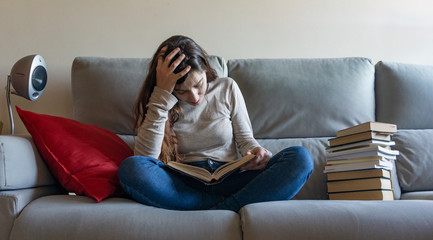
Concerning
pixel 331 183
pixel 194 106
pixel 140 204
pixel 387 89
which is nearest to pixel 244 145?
pixel 194 106

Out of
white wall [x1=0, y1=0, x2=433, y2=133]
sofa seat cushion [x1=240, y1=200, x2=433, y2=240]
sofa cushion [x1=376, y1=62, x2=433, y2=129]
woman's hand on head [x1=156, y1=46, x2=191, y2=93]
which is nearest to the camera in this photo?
sofa seat cushion [x1=240, y1=200, x2=433, y2=240]

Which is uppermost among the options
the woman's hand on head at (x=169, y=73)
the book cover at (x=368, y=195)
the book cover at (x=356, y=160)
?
the woman's hand on head at (x=169, y=73)

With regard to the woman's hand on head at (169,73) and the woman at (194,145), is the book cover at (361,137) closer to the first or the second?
the woman at (194,145)

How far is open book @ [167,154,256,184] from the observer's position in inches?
54.0

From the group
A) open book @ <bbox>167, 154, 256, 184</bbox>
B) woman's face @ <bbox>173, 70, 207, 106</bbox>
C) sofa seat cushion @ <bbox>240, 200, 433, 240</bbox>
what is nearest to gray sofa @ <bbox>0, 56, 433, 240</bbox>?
open book @ <bbox>167, 154, 256, 184</bbox>

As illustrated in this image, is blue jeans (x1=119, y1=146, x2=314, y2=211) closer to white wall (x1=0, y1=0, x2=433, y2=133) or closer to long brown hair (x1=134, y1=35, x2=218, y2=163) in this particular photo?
long brown hair (x1=134, y1=35, x2=218, y2=163)

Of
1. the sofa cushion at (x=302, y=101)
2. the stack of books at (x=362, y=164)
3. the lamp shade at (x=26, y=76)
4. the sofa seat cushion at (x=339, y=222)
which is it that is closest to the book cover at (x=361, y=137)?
the stack of books at (x=362, y=164)

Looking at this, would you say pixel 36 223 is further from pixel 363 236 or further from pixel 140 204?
pixel 363 236

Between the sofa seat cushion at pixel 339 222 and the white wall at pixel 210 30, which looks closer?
the sofa seat cushion at pixel 339 222

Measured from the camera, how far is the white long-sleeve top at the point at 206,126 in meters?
1.59

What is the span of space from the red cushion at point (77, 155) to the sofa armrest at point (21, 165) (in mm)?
31

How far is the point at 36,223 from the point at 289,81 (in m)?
1.26

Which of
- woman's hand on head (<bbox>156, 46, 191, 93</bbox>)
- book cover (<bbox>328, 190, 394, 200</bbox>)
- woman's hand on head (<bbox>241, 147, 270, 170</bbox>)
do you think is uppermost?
woman's hand on head (<bbox>156, 46, 191, 93</bbox>)

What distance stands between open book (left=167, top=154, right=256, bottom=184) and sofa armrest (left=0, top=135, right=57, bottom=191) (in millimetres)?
437
